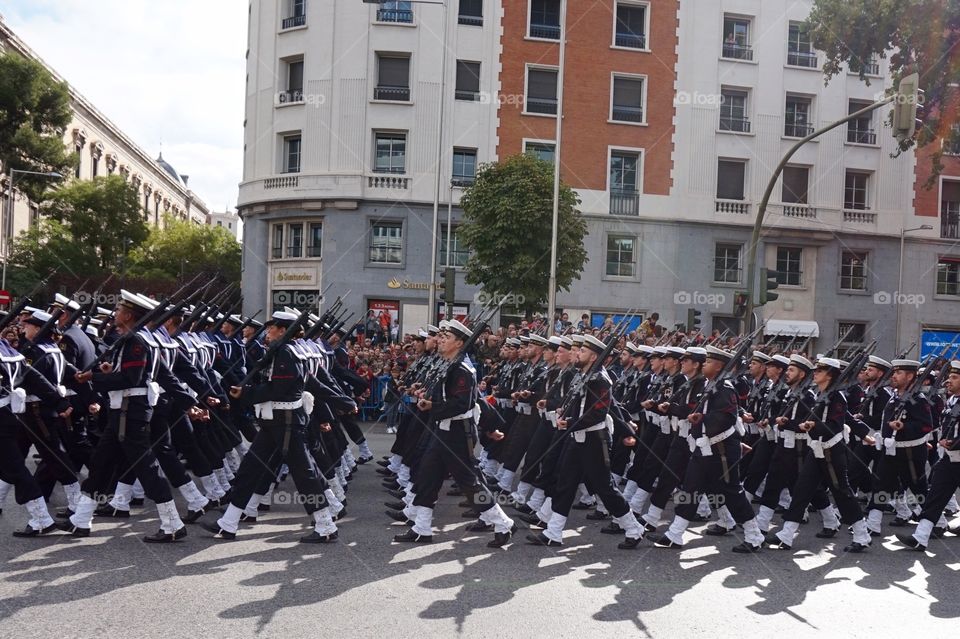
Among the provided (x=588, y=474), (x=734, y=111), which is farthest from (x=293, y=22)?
(x=588, y=474)

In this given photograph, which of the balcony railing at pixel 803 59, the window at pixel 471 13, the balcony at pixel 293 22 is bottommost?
the balcony railing at pixel 803 59

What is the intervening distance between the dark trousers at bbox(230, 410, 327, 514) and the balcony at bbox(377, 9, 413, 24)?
25667 millimetres

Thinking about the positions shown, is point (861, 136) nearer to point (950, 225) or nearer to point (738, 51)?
point (950, 225)

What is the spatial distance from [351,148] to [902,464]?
23.9 meters

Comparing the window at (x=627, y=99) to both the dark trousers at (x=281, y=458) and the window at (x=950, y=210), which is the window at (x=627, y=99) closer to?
the window at (x=950, y=210)

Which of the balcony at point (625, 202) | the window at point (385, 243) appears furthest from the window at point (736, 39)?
the window at point (385, 243)

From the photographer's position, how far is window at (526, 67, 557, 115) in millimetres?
32719

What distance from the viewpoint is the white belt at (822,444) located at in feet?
30.6

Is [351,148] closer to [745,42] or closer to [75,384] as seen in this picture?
[745,42]

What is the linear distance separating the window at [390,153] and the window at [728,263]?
11745 millimetres

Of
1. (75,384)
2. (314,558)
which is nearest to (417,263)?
(75,384)

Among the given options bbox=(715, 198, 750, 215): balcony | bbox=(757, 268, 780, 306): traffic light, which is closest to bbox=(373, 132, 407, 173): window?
bbox=(715, 198, 750, 215): balcony

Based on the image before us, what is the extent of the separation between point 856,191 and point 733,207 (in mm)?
5376

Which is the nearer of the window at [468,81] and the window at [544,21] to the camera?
the window at [468,81]
